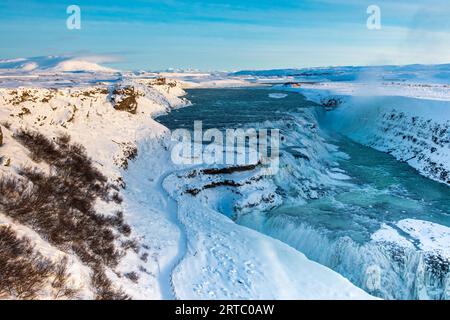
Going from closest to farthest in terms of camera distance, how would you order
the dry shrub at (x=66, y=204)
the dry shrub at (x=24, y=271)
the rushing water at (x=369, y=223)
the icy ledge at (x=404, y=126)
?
the dry shrub at (x=24, y=271) < the dry shrub at (x=66, y=204) < the rushing water at (x=369, y=223) < the icy ledge at (x=404, y=126)

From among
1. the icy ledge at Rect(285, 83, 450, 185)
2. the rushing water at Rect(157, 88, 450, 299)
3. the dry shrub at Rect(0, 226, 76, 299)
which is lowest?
the rushing water at Rect(157, 88, 450, 299)

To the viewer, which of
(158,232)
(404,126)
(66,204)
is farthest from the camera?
(404,126)

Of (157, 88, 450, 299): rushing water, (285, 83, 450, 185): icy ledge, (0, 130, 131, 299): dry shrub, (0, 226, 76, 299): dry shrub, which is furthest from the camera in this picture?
(285, 83, 450, 185): icy ledge

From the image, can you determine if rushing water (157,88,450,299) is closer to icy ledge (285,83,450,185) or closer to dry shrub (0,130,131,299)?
icy ledge (285,83,450,185)

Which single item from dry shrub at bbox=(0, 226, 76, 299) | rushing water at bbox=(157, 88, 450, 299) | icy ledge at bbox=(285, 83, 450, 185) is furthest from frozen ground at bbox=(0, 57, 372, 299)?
icy ledge at bbox=(285, 83, 450, 185)

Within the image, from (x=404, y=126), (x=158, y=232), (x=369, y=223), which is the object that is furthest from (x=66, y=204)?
(x=404, y=126)

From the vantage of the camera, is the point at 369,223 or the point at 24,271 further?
the point at 369,223

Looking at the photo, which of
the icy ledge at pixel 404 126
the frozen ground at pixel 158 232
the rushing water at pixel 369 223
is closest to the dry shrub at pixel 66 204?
the frozen ground at pixel 158 232

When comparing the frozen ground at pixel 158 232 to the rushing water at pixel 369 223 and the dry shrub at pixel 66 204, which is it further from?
the rushing water at pixel 369 223

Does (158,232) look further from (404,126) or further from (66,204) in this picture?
(404,126)
